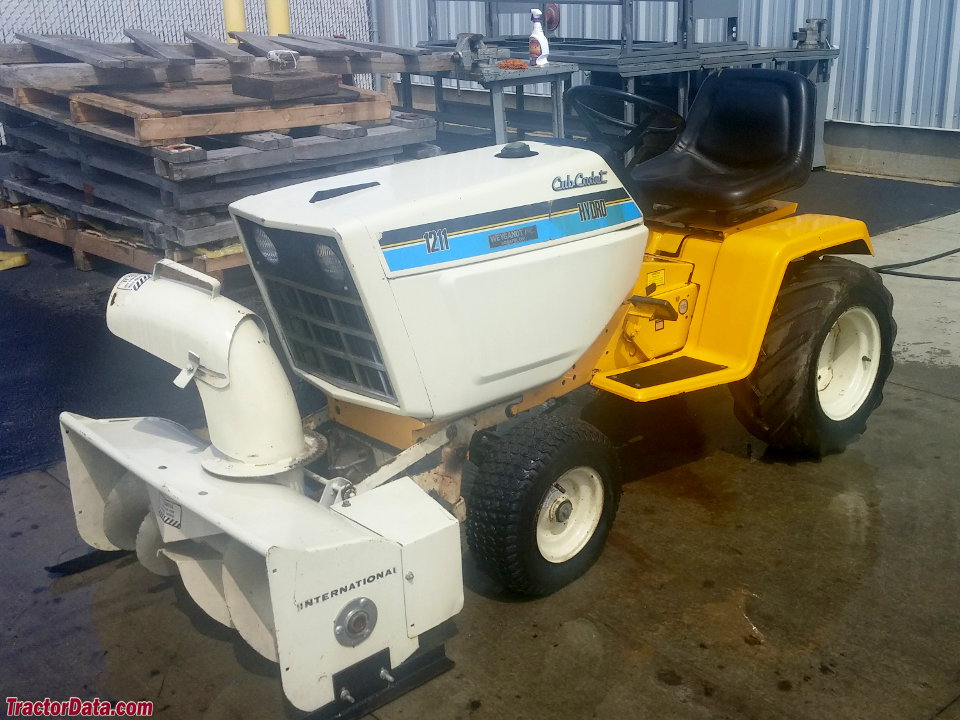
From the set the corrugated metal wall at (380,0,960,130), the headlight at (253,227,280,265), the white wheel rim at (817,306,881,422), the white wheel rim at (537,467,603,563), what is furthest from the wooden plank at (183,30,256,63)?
the corrugated metal wall at (380,0,960,130)

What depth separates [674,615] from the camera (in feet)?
9.45

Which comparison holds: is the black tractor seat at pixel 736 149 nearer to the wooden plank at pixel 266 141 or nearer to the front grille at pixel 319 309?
the front grille at pixel 319 309

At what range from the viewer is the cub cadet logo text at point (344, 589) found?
231 centimetres

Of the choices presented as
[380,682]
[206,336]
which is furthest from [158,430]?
[380,682]

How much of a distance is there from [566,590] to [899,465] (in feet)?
4.96

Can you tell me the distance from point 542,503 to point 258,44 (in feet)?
14.3

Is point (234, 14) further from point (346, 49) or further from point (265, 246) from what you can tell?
point (265, 246)

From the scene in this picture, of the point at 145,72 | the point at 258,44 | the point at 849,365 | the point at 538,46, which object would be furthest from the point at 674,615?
the point at 258,44

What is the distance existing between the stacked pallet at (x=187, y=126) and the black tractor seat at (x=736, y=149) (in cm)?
196

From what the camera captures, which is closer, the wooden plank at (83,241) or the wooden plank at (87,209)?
the wooden plank at (87,209)

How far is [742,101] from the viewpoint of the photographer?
13.2 ft

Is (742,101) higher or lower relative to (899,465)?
higher

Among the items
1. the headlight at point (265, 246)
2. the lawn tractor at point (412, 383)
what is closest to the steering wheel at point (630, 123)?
the lawn tractor at point (412, 383)

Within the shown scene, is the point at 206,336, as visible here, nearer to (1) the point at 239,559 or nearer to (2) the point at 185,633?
(1) the point at 239,559
